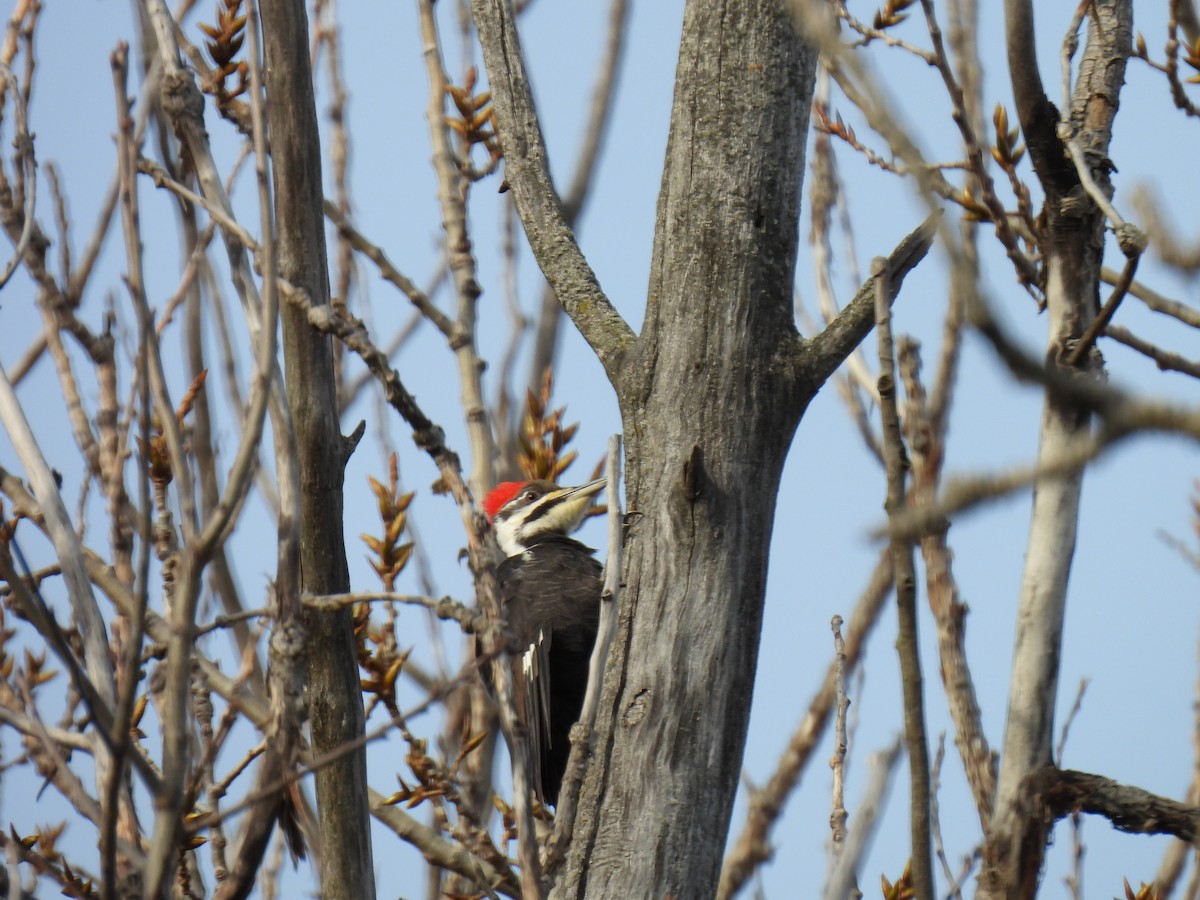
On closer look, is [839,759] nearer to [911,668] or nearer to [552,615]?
[911,668]

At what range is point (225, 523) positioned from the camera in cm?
161

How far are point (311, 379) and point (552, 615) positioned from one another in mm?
2151

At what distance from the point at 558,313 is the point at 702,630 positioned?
277 centimetres

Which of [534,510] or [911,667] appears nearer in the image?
[911,667]

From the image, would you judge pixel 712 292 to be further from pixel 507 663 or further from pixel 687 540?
pixel 507 663

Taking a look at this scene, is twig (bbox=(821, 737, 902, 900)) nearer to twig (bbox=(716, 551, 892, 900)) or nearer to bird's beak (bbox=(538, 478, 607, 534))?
bird's beak (bbox=(538, 478, 607, 534))

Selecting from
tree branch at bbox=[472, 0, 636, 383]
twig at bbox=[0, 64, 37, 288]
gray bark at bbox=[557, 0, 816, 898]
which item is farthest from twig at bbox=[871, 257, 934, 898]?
twig at bbox=[0, 64, 37, 288]

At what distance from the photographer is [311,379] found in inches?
96.4

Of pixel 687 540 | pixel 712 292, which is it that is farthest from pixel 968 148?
pixel 687 540

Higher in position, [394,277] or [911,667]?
[394,277]

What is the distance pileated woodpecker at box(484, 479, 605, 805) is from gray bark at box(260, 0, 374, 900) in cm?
168

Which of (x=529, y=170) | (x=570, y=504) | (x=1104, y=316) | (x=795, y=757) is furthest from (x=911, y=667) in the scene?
(x=795, y=757)

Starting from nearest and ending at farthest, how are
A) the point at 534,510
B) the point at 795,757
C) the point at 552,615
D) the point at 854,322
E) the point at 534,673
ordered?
the point at 854,322, the point at 534,673, the point at 552,615, the point at 534,510, the point at 795,757

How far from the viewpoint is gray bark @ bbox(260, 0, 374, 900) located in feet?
7.84
